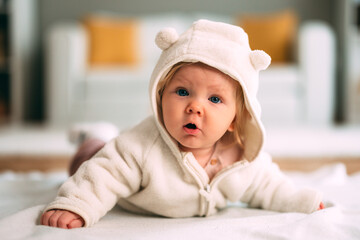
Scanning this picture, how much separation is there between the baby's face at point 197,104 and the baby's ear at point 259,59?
0.17 ft

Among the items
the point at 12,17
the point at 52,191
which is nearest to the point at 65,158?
the point at 52,191

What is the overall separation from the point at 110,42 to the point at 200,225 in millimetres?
2949

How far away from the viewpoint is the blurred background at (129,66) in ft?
10.3

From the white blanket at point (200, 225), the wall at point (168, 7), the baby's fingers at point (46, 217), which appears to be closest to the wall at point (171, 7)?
the wall at point (168, 7)

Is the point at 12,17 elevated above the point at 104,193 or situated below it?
above

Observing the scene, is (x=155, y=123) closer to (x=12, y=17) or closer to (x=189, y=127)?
(x=189, y=127)

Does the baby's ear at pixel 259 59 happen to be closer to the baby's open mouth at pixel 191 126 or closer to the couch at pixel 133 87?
the baby's open mouth at pixel 191 126

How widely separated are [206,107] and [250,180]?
212mm

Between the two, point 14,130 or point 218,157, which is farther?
point 14,130

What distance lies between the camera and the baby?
2.48 ft

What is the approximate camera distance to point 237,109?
831 mm

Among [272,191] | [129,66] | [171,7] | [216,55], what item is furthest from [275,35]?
[216,55]

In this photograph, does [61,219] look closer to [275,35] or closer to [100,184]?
[100,184]

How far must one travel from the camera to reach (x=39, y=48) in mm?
4230
